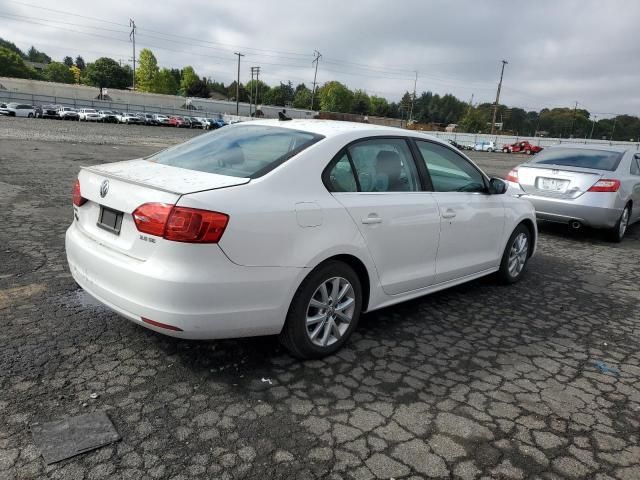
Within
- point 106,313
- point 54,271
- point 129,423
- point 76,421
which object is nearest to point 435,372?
point 129,423

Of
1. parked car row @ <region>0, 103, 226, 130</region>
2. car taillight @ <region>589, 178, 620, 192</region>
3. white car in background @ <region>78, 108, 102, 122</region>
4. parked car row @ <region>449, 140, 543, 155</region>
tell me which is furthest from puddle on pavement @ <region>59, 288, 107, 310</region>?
parked car row @ <region>449, 140, 543, 155</region>

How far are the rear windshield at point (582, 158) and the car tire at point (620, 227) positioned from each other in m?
0.75

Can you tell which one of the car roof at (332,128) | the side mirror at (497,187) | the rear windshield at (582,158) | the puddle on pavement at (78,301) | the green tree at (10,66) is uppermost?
the green tree at (10,66)

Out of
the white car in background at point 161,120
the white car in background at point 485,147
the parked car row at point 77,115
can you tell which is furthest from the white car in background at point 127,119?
the white car in background at point 485,147

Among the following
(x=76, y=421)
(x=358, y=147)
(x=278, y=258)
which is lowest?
(x=76, y=421)

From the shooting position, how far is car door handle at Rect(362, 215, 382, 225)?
345cm

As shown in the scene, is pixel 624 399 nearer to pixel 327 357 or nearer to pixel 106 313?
pixel 327 357

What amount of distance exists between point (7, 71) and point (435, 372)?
127994 millimetres

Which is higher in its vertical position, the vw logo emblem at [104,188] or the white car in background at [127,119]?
the vw logo emblem at [104,188]

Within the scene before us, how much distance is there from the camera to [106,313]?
3.92 m

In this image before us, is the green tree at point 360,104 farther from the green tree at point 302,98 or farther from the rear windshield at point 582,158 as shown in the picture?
the rear windshield at point 582,158

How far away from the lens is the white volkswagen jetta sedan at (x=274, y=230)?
276 centimetres

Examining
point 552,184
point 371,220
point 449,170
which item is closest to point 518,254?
point 449,170

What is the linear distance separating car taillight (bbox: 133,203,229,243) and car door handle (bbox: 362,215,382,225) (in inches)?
42.2
